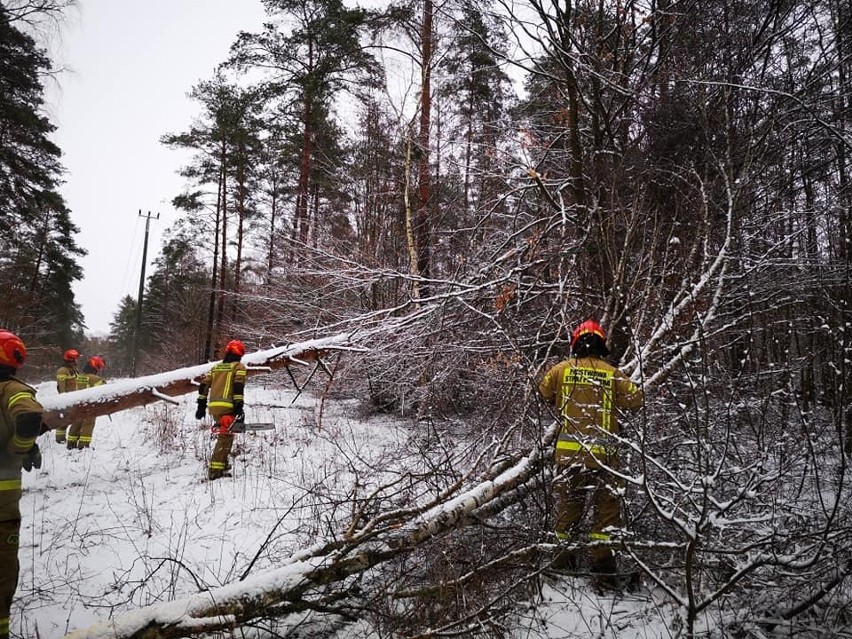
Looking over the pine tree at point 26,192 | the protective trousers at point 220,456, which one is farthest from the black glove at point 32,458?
the pine tree at point 26,192

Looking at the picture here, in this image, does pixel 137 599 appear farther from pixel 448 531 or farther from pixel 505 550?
pixel 505 550

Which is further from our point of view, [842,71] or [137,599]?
[842,71]

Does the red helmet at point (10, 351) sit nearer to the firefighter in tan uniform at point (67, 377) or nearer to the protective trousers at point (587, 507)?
the protective trousers at point (587, 507)

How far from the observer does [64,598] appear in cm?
336

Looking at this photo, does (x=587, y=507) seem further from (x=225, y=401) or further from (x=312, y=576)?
(x=225, y=401)

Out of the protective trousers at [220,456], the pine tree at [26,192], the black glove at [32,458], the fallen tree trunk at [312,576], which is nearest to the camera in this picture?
the fallen tree trunk at [312,576]

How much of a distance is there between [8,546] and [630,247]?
5.68 m

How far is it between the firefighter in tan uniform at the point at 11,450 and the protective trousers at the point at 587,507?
3585 mm

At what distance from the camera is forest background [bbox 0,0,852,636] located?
2.55 meters

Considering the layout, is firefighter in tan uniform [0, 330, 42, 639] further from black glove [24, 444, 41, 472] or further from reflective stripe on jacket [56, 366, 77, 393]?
reflective stripe on jacket [56, 366, 77, 393]

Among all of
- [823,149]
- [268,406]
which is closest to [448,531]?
[823,149]

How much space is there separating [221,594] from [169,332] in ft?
105

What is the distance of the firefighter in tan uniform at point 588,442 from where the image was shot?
10.3 ft

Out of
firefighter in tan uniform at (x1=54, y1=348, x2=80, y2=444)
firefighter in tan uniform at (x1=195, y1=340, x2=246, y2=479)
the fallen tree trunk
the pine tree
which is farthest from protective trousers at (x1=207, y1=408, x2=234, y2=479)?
the pine tree
